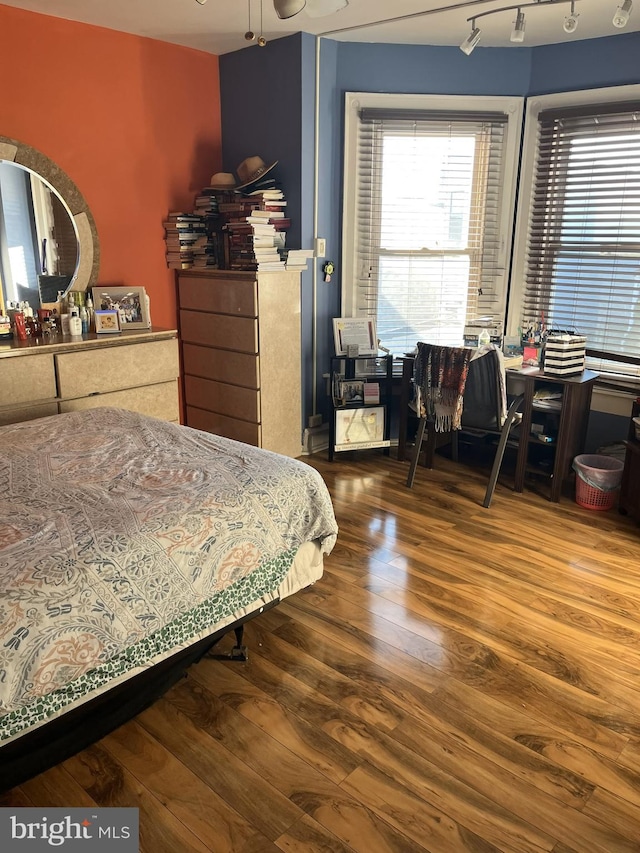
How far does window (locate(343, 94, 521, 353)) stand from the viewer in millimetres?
3938

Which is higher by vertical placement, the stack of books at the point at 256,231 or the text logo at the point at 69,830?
the stack of books at the point at 256,231

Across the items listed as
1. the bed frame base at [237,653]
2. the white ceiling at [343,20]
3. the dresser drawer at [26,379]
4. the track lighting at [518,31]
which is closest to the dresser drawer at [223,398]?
the dresser drawer at [26,379]

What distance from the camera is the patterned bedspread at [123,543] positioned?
1516mm

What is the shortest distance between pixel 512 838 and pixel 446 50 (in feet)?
12.9

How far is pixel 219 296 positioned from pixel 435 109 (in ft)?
5.54

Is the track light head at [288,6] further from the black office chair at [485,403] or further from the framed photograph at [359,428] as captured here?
the framed photograph at [359,428]

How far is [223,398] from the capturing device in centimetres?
401

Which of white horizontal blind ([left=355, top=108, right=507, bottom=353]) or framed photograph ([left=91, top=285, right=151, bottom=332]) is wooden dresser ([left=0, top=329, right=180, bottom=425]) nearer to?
framed photograph ([left=91, top=285, right=151, bottom=332])

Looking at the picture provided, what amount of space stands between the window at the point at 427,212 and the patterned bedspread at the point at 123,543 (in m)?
2.09

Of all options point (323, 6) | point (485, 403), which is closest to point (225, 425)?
point (485, 403)

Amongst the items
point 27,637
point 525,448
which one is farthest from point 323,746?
point 525,448

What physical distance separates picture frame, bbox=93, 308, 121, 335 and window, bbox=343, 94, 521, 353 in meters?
1.43

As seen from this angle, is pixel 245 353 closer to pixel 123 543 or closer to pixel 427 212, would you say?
pixel 427 212

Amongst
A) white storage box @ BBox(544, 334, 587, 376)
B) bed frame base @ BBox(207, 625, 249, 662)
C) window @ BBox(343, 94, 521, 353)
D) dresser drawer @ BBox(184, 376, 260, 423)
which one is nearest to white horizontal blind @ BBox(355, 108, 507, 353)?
window @ BBox(343, 94, 521, 353)
